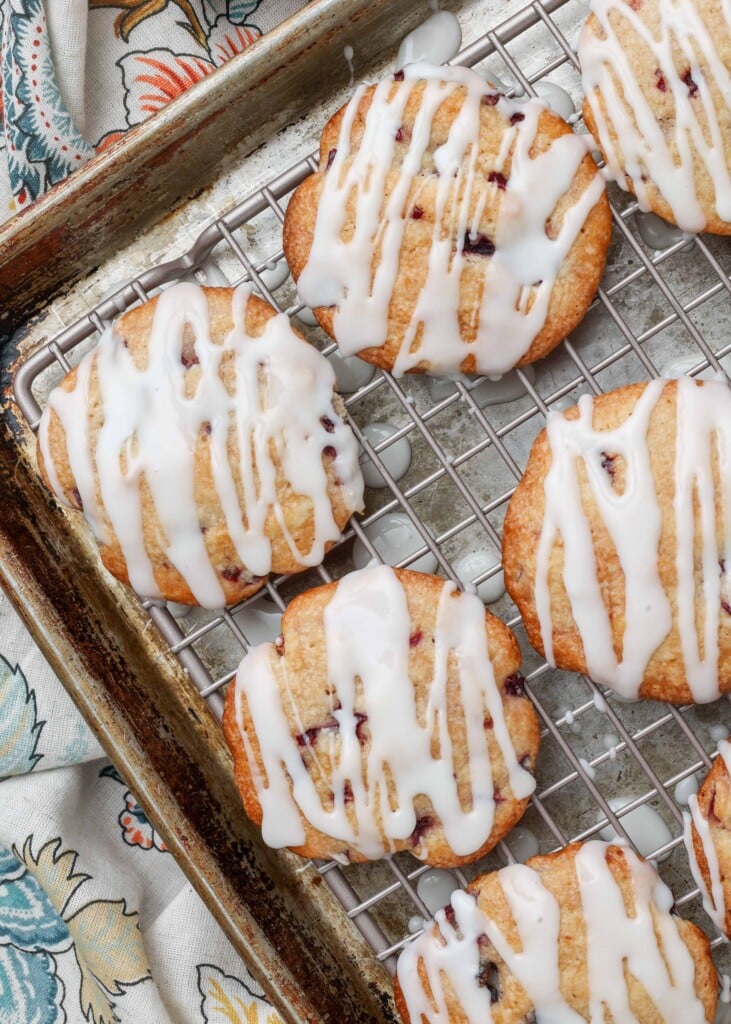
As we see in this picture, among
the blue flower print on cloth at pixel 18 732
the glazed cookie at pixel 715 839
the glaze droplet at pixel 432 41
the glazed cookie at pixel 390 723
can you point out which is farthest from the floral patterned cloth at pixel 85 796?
the glazed cookie at pixel 715 839

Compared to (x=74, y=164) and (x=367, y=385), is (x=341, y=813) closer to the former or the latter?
(x=367, y=385)

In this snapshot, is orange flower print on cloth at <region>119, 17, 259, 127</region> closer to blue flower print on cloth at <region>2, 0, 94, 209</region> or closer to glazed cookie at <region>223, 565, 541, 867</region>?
blue flower print on cloth at <region>2, 0, 94, 209</region>

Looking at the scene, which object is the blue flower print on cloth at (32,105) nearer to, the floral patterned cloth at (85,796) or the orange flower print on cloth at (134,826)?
the floral patterned cloth at (85,796)

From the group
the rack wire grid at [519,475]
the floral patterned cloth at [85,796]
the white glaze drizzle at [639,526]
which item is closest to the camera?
the white glaze drizzle at [639,526]

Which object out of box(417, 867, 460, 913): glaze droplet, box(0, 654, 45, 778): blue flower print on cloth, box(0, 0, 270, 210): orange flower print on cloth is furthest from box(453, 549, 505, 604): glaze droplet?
box(0, 0, 270, 210): orange flower print on cloth

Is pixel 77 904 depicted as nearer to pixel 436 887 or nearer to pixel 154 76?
pixel 436 887
